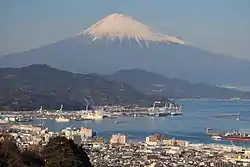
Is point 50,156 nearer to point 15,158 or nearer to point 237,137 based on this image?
point 15,158

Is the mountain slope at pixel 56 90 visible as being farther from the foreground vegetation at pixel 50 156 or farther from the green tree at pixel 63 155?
the green tree at pixel 63 155

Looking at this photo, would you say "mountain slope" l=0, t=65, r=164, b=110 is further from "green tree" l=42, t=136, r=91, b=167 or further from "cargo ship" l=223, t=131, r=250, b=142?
"green tree" l=42, t=136, r=91, b=167

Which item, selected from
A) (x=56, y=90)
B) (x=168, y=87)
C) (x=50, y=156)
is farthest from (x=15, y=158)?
(x=168, y=87)

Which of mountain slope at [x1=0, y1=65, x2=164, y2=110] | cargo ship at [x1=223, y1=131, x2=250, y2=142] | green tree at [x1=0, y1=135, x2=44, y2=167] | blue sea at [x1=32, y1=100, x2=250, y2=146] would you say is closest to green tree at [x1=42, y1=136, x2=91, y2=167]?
green tree at [x1=0, y1=135, x2=44, y2=167]

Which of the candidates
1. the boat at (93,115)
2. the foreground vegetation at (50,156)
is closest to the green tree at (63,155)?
the foreground vegetation at (50,156)

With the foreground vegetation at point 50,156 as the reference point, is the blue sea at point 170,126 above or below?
above

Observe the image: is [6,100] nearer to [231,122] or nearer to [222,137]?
[231,122]
